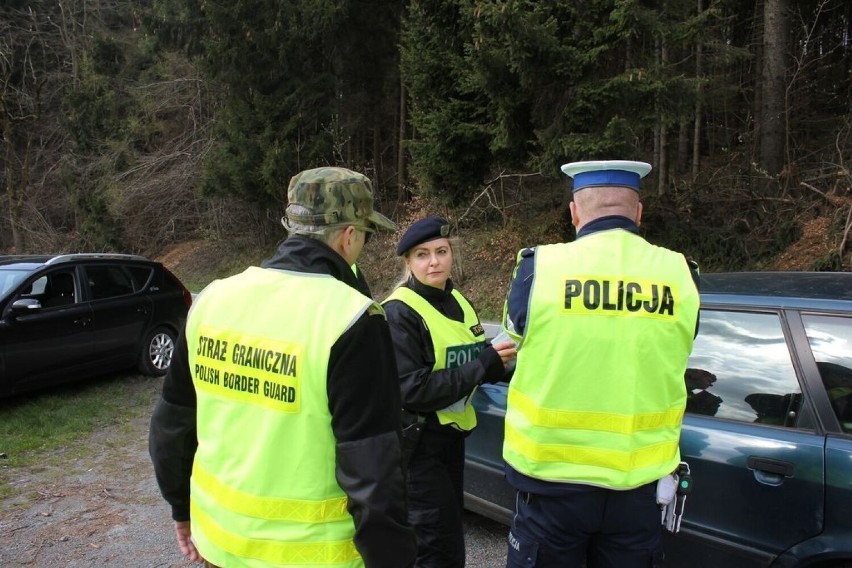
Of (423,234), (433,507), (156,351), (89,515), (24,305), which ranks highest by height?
(423,234)

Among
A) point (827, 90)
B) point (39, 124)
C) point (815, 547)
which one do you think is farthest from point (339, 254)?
point (39, 124)

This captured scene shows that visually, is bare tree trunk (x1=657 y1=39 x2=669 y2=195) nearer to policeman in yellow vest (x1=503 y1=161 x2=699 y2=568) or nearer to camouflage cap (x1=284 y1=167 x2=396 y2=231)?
A: policeman in yellow vest (x1=503 y1=161 x2=699 y2=568)

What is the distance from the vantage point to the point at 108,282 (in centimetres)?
726

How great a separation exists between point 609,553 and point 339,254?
1.29m

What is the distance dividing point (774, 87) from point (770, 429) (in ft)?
33.3

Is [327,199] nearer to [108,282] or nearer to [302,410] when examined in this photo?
[302,410]

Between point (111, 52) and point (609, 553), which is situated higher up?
point (111, 52)

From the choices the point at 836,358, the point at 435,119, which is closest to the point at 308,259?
the point at 836,358

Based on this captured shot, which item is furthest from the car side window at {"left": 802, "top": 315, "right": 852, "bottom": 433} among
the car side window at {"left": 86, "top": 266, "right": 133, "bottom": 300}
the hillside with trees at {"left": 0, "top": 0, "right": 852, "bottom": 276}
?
the car side window at {"left": 86, "top": 266, "right": 133, "bottom": 300}

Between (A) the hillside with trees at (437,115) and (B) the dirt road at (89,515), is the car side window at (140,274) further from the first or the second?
(A) the hillside with trees at (437,115)

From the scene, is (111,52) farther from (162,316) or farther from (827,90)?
(827,90)

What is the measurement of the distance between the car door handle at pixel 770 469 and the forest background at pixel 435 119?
430cm

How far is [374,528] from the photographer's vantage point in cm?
146

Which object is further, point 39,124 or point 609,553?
point 39,124
